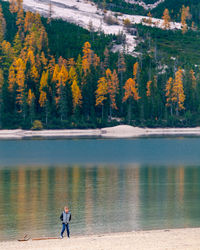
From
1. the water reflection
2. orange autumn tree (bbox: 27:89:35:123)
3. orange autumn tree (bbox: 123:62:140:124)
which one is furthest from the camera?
orange autumn tree (bbox: 123:62:140:124)

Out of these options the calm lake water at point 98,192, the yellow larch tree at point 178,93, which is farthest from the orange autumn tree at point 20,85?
the calm lake water at point 98,192

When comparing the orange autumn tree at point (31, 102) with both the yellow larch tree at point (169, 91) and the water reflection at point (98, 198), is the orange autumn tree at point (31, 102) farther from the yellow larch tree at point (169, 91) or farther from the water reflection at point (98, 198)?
the water reflection at point (98, 198)

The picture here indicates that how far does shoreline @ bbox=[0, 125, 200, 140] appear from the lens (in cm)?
13838

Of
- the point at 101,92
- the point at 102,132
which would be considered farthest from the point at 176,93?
the point at 102,132

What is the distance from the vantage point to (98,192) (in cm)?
4309

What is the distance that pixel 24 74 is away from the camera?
498 feet

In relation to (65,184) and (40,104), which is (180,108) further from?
(65,184)

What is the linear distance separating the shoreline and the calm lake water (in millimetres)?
58781

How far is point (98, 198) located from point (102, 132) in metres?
103

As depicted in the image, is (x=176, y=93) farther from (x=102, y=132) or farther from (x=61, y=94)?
Answer: (x=61, y=94)

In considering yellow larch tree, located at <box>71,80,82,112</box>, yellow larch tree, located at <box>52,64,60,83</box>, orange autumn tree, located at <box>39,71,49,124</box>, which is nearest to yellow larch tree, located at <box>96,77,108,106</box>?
yellow larch tree, located at <box>71,80,82,112</box>

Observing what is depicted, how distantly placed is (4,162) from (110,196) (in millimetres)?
33321

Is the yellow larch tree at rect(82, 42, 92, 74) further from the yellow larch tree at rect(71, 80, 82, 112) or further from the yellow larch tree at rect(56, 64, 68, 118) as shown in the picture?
the yellow larch tree at rect(56, 64, 68, 118)

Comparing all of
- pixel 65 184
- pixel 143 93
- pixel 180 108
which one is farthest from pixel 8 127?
pixel 65 184
